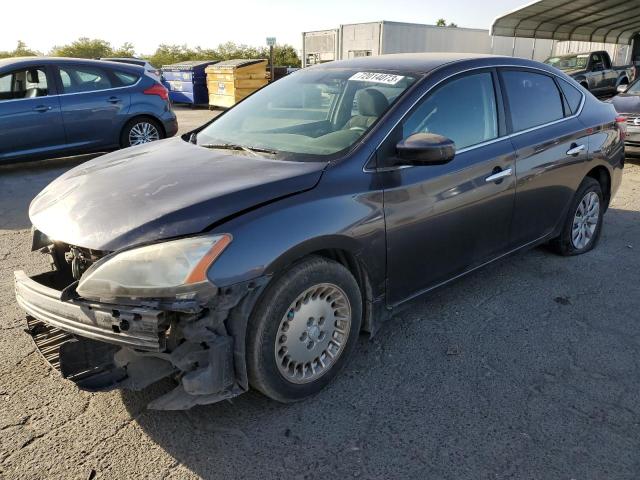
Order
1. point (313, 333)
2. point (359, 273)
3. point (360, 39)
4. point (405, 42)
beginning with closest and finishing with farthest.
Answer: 1. point (313, 333)
2. point (359, 273)
3. point (405, 42)
4. point (360, 39)

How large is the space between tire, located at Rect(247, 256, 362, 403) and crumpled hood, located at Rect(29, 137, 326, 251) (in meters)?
0.41

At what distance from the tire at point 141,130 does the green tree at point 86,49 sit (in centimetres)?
3868

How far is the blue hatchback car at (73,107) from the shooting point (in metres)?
7.41

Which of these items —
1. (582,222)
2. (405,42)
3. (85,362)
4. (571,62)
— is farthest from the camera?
(405,42)

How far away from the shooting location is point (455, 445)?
233 cm

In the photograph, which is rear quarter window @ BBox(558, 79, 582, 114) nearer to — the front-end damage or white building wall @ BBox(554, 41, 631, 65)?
the front-end damage

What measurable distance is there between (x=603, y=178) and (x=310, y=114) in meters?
2.87

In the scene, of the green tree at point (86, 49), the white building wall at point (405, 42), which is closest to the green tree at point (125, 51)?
the green tree at point (86, 49)

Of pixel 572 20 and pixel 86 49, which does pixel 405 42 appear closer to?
pixel 572 20

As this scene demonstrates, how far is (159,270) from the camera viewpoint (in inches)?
82.3

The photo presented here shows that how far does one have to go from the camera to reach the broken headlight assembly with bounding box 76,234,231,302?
2.08 metres

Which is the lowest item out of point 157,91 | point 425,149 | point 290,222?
point 290,222

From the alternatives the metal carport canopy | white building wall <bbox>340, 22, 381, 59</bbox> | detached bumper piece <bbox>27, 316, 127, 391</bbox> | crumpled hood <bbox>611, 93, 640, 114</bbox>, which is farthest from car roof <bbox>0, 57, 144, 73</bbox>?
white building wall <bbox>340, 22, 381, 59</bbox>

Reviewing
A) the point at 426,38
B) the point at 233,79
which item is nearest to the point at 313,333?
the point at 233,79
